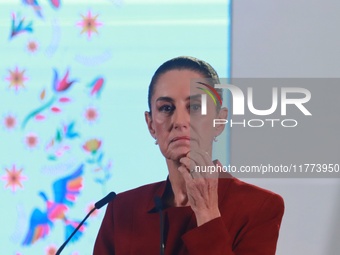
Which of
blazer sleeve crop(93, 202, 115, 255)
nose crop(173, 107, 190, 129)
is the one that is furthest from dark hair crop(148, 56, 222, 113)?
blazer sleeve crop(93, 202, 115, 255)

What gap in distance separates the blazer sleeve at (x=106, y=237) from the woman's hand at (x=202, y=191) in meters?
0.26

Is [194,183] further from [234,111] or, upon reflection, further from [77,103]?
[77,103]

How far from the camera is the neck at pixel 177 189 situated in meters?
2.14

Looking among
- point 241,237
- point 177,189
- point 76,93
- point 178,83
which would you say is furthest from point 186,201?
point 76,93

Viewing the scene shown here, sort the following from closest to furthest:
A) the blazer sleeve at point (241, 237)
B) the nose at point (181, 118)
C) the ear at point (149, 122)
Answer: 1. the blazer sleeve at point (241, 237)
2. the nose at point (181, 118)
3. the ear at point (149, 122)

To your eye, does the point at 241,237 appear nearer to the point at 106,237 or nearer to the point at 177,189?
the point at 177,189

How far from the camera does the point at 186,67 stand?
7.18ft

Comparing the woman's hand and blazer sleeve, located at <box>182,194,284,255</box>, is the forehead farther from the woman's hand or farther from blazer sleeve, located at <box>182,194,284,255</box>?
blazer sleeve, located at <box>182,194,284,255</box>

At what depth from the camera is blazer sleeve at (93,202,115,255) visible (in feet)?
7.11

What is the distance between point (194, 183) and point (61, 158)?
458 millimetres

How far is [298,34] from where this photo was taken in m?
2.28

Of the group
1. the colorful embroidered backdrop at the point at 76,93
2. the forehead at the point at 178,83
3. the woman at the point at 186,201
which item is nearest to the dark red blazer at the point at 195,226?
the woman at the point at 186,201

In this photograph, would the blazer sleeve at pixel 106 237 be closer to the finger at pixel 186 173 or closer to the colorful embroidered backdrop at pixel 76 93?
the colorful embroidered backdrop at pixel 76 93

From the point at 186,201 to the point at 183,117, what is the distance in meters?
0.23
